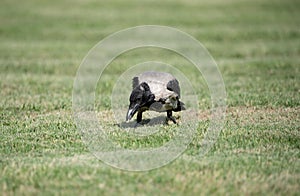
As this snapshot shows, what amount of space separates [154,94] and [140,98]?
0.24 m

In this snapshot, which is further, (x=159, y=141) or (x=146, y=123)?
(x=146, y=123)

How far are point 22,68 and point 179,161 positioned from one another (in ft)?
35.6

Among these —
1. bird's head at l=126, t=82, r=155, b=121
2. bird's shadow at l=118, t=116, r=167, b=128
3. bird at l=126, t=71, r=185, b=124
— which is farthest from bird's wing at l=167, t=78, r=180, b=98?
bird's shadow at l=118, t=116, r=167, b=128

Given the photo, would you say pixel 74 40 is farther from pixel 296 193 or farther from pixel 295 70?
pixel 296 193

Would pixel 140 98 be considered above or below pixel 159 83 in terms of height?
below

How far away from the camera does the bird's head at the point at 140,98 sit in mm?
9031

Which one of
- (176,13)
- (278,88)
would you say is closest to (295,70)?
(278,88)

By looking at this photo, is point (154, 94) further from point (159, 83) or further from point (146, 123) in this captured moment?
point (146, 123)

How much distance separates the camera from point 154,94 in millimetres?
9125

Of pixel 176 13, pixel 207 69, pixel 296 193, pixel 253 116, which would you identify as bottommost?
pixel 296 193

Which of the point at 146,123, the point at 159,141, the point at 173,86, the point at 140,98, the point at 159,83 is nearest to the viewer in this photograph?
the point at 159,141

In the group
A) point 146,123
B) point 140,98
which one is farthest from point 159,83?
point 146,123

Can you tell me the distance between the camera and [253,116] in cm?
1066

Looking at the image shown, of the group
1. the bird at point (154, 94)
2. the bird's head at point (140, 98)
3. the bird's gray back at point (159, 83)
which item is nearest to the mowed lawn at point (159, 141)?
the bird at point (154, 94)
